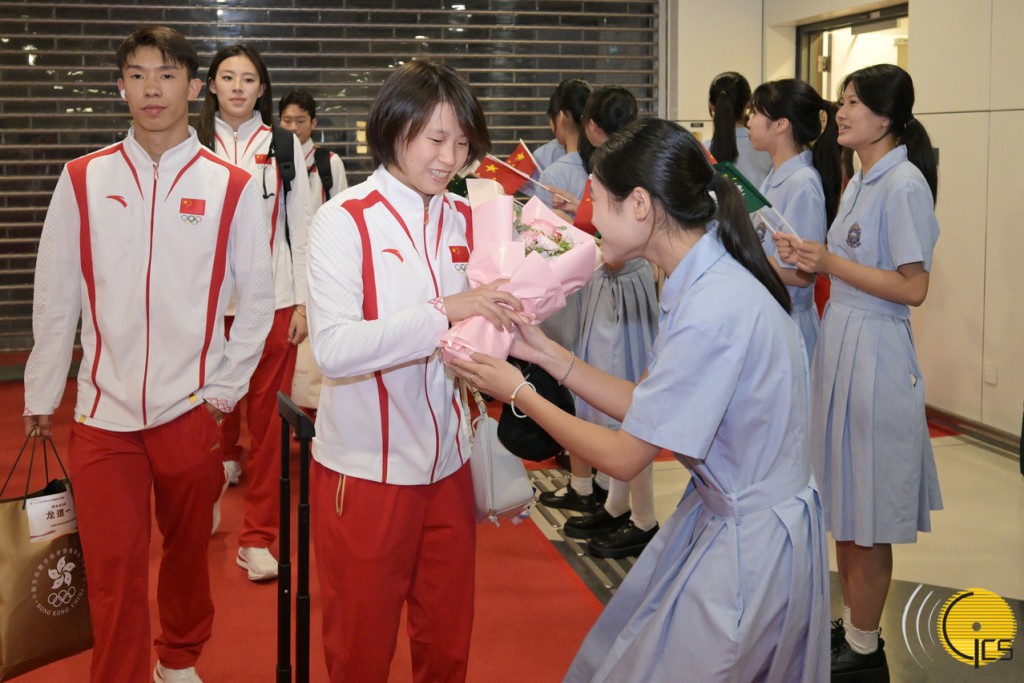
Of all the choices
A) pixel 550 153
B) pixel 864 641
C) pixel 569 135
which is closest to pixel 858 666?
pixel 864 641

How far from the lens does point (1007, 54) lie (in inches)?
213

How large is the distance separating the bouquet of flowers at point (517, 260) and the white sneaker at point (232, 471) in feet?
10.3

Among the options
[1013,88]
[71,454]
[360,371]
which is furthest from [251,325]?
[1013,88]

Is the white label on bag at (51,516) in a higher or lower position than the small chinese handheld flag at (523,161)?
lower

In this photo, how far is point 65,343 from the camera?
8.82ft

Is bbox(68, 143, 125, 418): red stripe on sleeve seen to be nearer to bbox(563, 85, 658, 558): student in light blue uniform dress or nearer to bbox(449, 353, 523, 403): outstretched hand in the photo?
bbox(449, 353, 523, 403): outstretched hand

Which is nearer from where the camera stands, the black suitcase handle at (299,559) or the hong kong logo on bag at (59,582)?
the black suitcase handle at (299,559)

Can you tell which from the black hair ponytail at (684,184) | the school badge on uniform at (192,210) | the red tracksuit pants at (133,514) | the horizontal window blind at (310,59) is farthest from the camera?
the horizontal window blind at (310,59)

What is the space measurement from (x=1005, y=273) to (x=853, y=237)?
291 centimetres

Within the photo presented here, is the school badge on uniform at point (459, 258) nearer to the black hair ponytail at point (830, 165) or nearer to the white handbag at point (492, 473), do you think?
the white handbag at point (492, 473)

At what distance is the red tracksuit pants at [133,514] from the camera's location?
2.60 metres

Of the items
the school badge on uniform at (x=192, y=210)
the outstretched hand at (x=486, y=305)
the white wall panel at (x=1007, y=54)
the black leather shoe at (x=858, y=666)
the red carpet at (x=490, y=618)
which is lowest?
the red carpet at (x=490, y=618)

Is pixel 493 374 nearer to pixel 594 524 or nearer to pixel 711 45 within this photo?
pixel 594 524

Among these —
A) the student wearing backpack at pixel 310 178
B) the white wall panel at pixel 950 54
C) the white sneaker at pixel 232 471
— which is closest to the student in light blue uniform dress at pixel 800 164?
the student wearing backpack at pixel 310 178
